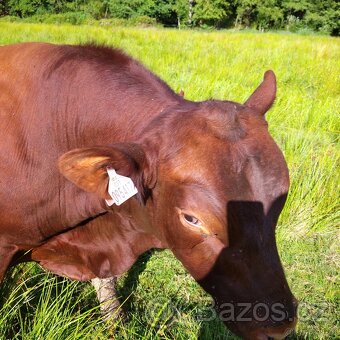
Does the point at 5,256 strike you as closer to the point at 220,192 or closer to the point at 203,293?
the point at 203,293

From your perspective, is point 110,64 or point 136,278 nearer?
point 110,64

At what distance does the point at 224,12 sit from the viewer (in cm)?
4466

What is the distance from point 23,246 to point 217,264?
1.34 meters

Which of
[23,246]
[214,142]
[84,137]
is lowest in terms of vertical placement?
[23,246]

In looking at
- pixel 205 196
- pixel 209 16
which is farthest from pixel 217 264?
pixel 209 16

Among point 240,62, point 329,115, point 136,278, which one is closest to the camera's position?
point 136,278

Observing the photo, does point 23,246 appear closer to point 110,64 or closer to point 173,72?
point 110,64

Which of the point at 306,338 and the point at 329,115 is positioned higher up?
the point at 329,115

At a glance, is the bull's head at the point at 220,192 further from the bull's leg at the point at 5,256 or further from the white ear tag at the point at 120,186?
the bull's leg at the point at 5,256

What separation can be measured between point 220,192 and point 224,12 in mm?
46830

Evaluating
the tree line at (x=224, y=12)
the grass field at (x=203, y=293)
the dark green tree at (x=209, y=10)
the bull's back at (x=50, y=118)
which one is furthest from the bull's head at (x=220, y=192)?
the dark green tree at (x=209, y=10)

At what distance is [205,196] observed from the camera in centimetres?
165

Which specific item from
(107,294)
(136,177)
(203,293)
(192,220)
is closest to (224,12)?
(203,293)

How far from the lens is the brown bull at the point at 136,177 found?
164 centimetres
